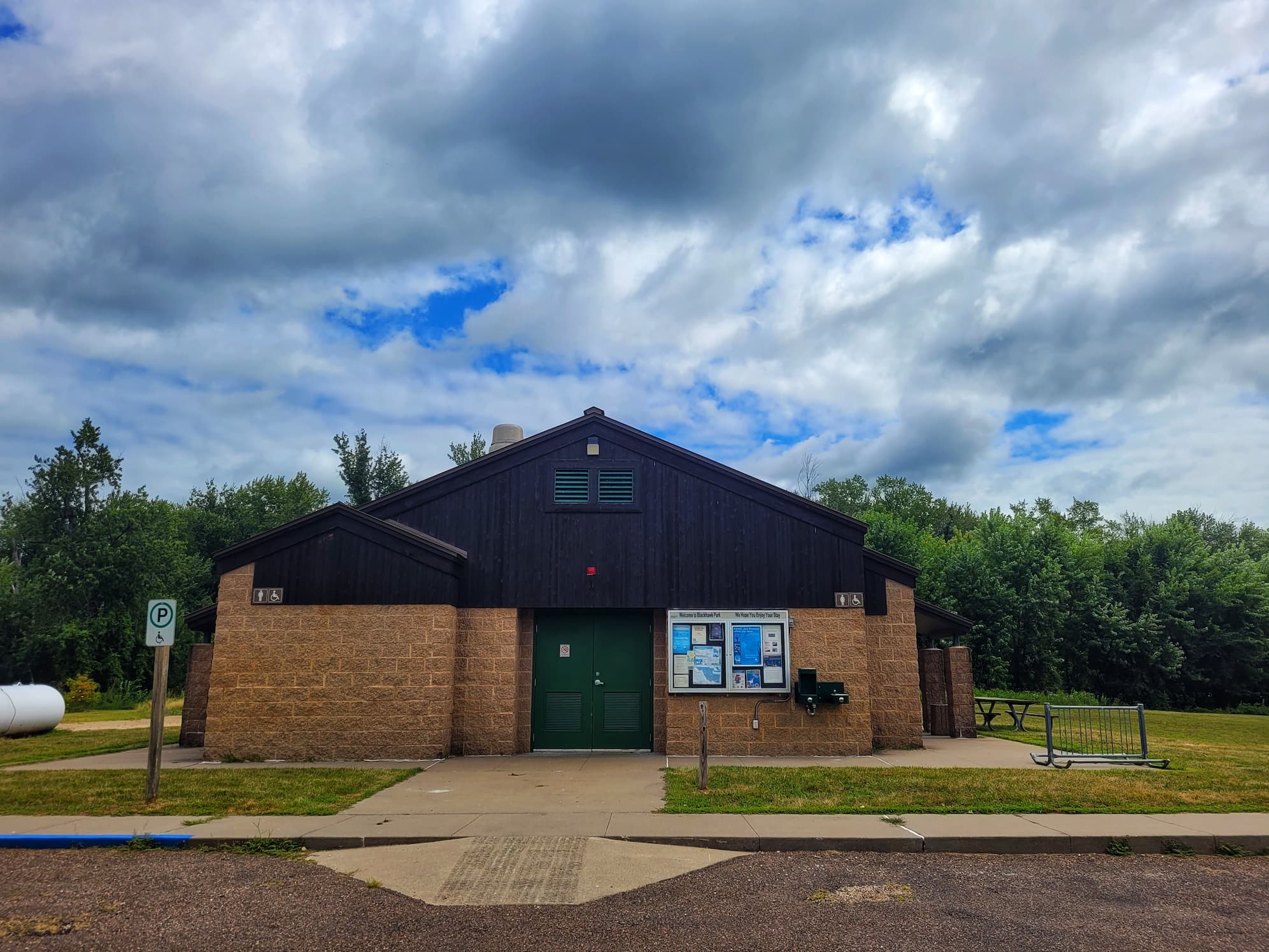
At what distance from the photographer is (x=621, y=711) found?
14.5 metres

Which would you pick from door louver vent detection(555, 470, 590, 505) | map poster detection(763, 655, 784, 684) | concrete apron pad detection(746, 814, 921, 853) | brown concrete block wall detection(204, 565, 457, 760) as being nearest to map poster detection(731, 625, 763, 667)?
map poster detection(763, 655, 784, 684)

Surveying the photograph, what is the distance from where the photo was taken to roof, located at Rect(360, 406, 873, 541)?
48.2 ft

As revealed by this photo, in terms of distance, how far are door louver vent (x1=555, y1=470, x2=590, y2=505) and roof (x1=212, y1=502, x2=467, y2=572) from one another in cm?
234

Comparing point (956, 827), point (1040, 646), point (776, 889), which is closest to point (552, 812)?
point (776, 889)

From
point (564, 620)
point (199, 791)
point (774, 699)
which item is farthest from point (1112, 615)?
point (199, 791)

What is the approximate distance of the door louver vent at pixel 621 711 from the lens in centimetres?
1441

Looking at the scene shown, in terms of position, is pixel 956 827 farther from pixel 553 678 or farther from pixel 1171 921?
pixel 553 678

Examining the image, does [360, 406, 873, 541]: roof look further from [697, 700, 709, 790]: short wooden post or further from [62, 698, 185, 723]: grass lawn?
[62, 698, 185, 723]: grass lawn

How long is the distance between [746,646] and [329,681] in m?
7.18

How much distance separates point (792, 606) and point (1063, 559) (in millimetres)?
24603

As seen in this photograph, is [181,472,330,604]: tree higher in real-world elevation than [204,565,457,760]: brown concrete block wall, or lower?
higher

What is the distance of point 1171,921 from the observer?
5.75m

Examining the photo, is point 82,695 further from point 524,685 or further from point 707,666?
point 707,666

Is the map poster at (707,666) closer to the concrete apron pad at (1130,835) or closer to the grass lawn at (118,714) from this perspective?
the concrete apron pad at (1130,835)
